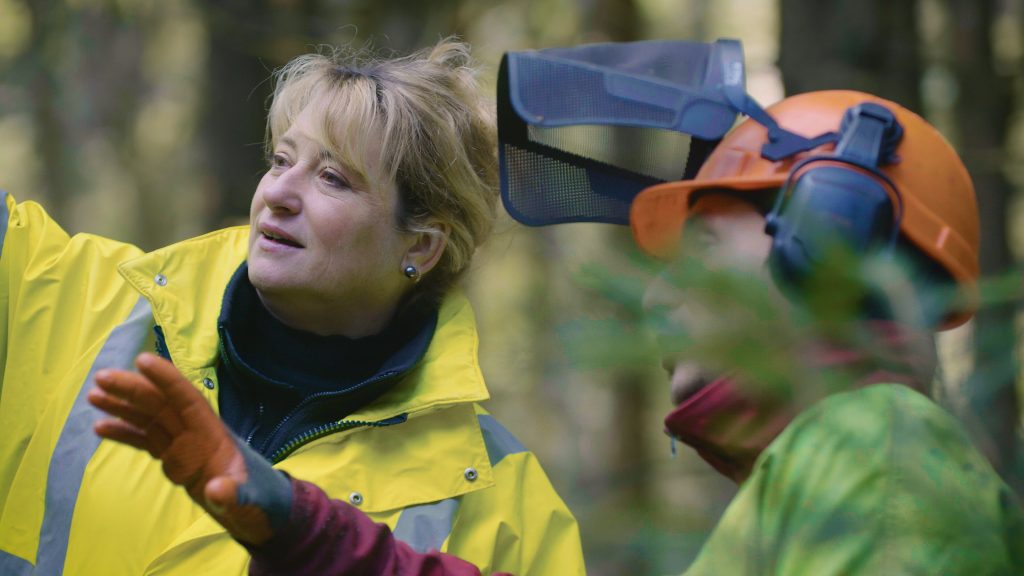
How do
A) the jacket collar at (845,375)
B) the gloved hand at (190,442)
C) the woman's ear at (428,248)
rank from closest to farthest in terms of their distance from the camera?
1. the jacket collar at (845,375)
2. the gloved hand at (190,442)
3. the woman's ear at (428,248)

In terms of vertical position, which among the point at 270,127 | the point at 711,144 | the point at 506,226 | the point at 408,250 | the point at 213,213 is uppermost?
the point at 711,144

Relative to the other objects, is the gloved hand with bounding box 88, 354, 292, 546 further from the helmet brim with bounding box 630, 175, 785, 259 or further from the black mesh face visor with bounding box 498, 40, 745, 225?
the black mesh face visor with bounding box 498, 40, 745, 225

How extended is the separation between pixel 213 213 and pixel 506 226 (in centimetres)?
196

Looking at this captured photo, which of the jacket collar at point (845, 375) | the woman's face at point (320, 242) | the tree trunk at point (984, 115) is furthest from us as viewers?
the tree trunk at point (984, 115)

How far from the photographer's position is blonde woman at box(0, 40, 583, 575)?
83.7 inches

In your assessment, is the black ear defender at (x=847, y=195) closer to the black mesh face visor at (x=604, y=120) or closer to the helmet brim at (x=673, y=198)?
the helmet brim at (x=673, y=198)

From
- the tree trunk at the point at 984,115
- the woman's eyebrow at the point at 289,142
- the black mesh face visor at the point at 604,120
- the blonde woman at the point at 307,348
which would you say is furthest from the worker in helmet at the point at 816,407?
the tree trunk at the point at 984,115

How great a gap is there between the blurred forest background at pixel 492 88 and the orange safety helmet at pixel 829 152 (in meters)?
0.18

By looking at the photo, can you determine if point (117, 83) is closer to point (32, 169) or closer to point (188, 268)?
point (32, 169)

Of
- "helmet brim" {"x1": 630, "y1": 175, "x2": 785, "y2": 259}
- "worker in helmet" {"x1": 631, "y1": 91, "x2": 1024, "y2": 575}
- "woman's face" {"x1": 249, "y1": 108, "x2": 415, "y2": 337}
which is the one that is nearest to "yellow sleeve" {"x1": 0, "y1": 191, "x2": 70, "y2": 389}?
"woman's face" {"x1": 249, "y1": 108, "x2": 415, "y2": 337}

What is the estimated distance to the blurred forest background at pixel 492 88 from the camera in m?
1.07

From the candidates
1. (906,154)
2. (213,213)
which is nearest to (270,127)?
(906,154)

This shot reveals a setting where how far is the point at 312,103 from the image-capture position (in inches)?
101

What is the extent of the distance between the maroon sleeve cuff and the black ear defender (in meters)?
0.64
